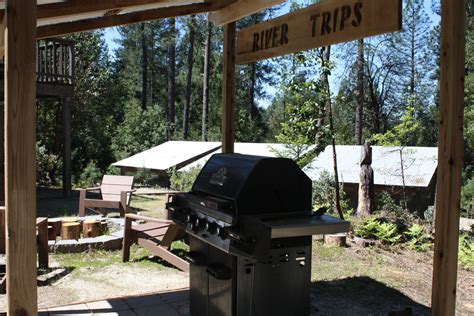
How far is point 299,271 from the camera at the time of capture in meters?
2.97

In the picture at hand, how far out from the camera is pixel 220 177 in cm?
321

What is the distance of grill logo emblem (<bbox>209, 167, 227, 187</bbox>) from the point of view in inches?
124

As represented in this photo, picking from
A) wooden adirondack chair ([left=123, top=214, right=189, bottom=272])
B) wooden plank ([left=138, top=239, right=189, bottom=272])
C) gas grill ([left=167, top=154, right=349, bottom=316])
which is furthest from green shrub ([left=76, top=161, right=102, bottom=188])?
gas grill ([left=167, top=154, right=349, bottom=316])

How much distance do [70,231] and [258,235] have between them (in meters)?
4.67

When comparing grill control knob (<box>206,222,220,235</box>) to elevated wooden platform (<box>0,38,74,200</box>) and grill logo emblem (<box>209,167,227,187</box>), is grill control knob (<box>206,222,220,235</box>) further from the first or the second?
elevated wooden platform (<box>0,38,74,200</box>)

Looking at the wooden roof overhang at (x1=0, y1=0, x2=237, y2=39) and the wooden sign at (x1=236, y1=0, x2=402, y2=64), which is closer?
the wooden sign at (x1=236, y1=0, x2=402, y2=64)

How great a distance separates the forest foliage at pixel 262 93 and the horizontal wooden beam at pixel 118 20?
508 cm

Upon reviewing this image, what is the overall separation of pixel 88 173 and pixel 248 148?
6007 mm

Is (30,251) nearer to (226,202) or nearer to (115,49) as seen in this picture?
(226,202)

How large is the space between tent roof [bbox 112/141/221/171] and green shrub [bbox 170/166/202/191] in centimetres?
57

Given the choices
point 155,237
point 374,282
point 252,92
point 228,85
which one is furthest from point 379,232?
point 252,92

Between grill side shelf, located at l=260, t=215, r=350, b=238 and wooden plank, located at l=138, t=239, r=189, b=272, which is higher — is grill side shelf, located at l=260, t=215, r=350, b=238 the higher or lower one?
the higher one

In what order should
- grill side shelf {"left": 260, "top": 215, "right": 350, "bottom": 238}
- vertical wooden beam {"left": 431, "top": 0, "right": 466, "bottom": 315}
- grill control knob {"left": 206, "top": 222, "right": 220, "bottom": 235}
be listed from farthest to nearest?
grill control knob {"left": 206, "top": 222, "right": 220, "bottom": 235} → grill side shelf {"left": 260, "top": 215, "right": 350, "bottom": 238} → vertical wooden beam {"left": 431, "top": 0, "right": 466, "bottom": 315}

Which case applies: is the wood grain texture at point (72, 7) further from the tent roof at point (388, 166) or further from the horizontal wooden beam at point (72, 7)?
the tent roof at point (388, 166)
